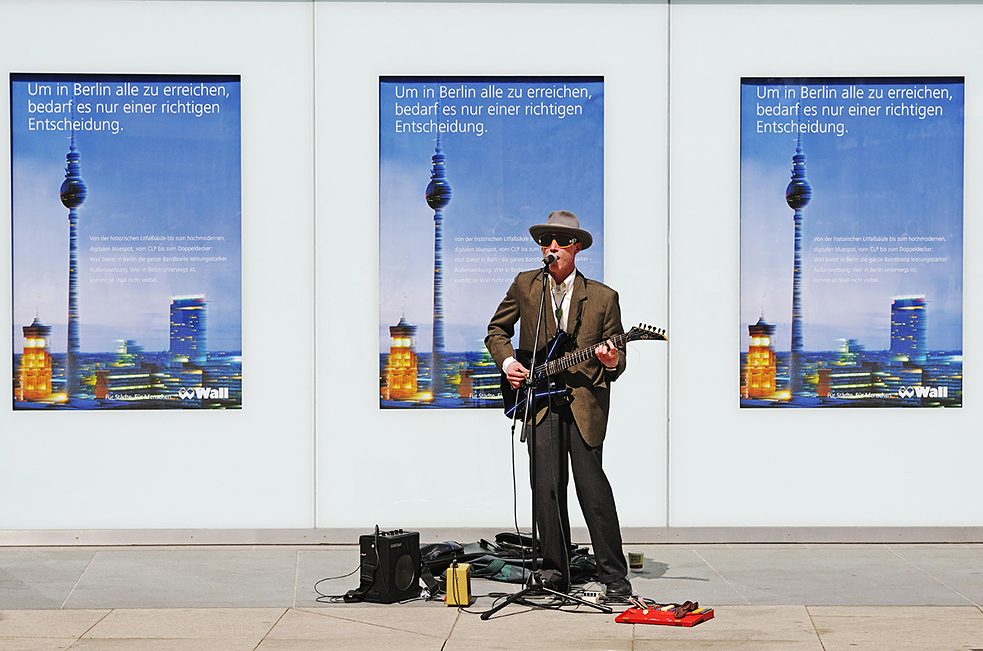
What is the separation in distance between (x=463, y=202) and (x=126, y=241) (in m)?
2.38

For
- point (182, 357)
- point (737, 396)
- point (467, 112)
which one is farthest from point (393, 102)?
point (737, 396)

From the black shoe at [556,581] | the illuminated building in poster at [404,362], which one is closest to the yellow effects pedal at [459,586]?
the black shoe at [556,581]

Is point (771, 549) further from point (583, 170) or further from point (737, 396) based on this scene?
point (583, 170)

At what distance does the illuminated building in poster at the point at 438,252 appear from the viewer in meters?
9.41

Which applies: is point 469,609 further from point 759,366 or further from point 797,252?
point 797,252

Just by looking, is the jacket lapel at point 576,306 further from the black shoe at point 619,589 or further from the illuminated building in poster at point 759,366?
the illuminated building in poster at point 759,366

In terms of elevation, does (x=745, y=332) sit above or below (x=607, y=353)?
above

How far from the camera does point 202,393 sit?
Result: 9.42 metres

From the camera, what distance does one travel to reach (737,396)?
9.49 m

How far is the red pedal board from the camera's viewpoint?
7.05 meters

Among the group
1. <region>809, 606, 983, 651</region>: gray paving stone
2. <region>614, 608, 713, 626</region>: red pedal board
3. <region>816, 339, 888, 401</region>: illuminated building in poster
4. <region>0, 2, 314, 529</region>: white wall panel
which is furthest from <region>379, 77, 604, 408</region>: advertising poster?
<region>809, 606, 983, 651</region>: gray paving stone

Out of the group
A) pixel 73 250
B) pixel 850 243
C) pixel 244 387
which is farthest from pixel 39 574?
pixel 850 243

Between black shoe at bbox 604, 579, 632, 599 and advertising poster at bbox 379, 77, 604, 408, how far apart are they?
2.12 metres

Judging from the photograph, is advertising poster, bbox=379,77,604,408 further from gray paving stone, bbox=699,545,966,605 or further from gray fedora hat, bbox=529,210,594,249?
gray paving stone, bbox=699,545,966,605
